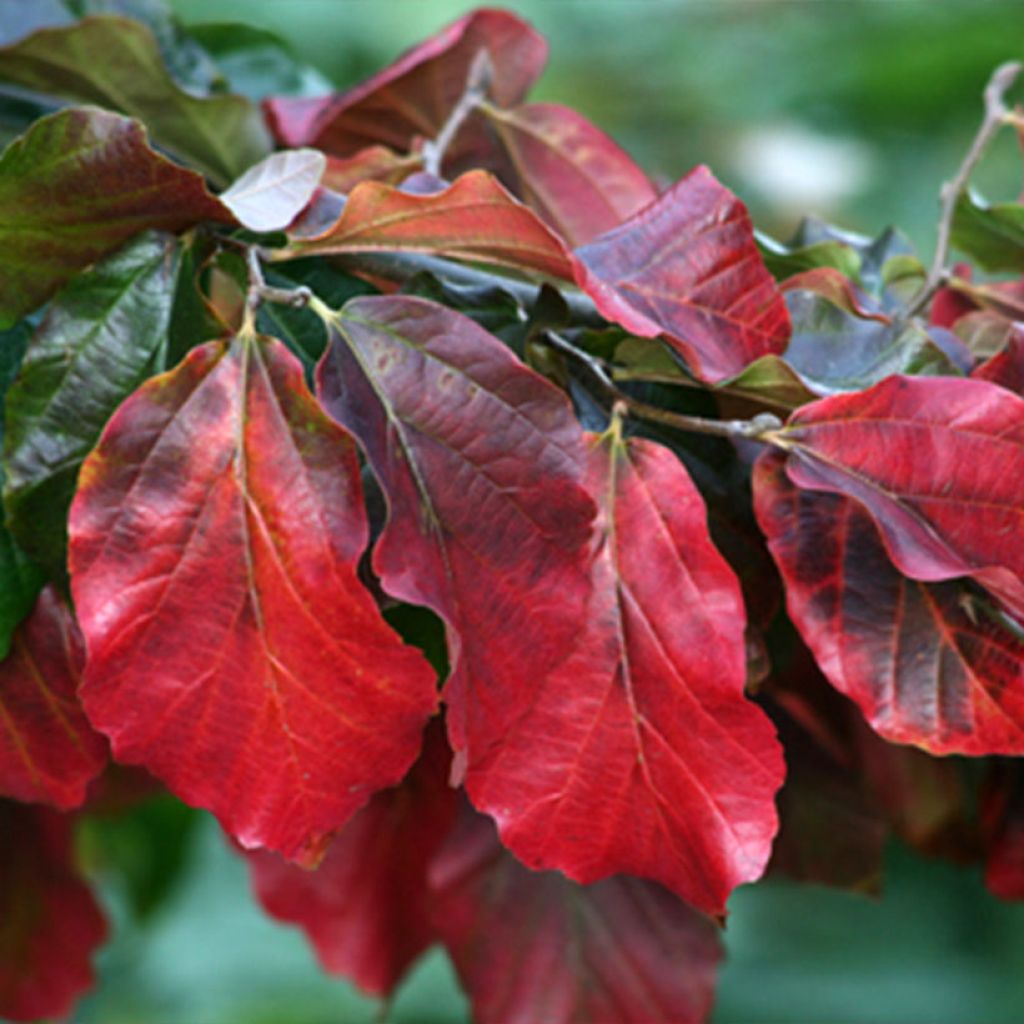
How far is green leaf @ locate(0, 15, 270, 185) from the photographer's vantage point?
41 centimetres

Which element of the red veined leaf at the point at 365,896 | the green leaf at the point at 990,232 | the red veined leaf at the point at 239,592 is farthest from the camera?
the red veined leaf at the point at 365,896

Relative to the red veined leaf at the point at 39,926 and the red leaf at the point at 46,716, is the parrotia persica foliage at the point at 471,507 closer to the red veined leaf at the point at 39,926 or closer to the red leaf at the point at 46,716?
the red leaf at the point at 46,716

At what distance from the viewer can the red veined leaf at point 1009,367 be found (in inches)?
13.2

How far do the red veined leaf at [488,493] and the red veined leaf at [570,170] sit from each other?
18 cm

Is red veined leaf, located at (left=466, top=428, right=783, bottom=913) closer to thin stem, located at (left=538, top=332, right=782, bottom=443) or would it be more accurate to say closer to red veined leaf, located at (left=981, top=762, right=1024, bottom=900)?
thin stem, located at (left=538, top=332, right=782, bottom=443)

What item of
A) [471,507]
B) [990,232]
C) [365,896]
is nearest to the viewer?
[471,507]

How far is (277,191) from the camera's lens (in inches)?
12.1

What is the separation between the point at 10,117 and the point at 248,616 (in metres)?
0.24

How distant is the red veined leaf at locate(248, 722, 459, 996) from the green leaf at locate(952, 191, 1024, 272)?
311 mm

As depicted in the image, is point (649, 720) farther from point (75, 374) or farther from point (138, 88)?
point (138, 88)

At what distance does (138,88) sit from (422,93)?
0.36 ft

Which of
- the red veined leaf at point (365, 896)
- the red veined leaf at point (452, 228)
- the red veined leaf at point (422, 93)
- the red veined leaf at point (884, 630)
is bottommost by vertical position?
the red veined leaf at point (365, 896)

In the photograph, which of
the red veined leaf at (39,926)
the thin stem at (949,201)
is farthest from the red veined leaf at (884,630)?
the red veined leaf at (39,926)

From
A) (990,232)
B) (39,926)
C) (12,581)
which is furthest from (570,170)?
(39,926)
